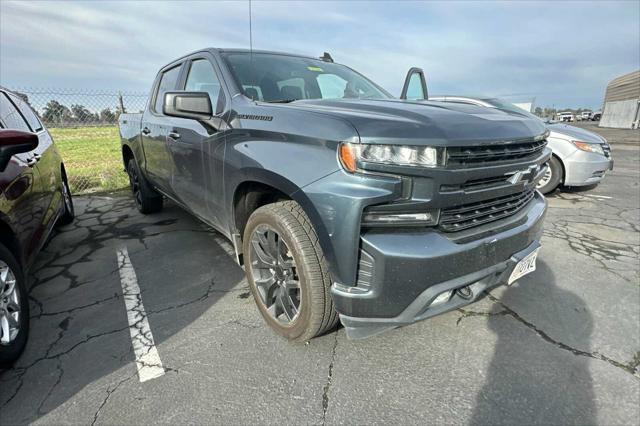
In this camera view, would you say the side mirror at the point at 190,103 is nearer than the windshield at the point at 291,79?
Yes

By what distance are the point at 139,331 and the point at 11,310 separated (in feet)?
2.42

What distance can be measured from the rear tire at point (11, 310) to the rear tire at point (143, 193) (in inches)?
103

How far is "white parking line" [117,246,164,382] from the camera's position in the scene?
213cm

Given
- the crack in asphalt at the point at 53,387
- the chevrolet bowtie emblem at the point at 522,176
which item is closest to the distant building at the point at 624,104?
the chevrolet bowtie emblem at the point at 522,176

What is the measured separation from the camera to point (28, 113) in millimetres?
4121

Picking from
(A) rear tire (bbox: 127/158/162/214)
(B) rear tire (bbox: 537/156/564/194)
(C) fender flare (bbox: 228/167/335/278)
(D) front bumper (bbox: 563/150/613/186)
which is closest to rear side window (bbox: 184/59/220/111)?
(C) fender flare (bbox: 228/167/335/278)

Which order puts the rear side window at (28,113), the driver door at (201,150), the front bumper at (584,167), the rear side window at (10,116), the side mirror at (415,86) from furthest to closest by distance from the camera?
the front bumper at (584,167)
the rear side window at (28,113)
the side mirror at (415,86)
the rear side window at (10,116)
the driver door at (201,150)

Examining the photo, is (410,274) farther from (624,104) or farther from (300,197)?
(624,104)

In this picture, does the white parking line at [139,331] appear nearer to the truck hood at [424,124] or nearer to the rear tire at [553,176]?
the truck hood at [424,124]

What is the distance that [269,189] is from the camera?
89.1 inches

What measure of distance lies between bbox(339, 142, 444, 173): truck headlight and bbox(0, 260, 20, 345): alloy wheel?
215 centimetres

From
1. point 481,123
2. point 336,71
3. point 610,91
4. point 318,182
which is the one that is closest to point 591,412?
point 481,123

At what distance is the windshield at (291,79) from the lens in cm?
269

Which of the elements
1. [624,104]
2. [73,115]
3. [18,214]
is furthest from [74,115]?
[624,104]
